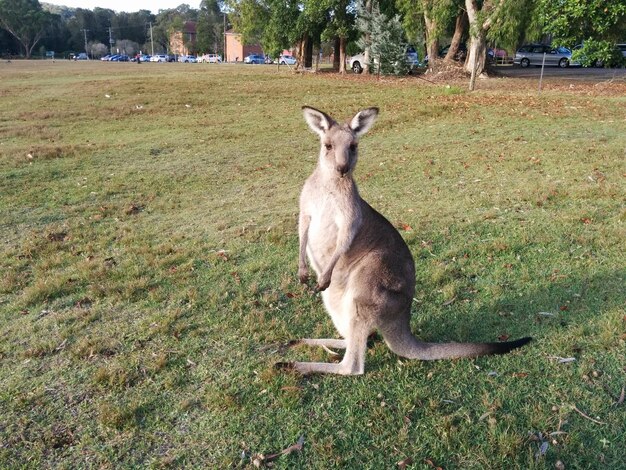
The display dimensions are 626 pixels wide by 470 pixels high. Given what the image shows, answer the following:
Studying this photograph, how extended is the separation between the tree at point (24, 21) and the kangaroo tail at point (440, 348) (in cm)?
9300

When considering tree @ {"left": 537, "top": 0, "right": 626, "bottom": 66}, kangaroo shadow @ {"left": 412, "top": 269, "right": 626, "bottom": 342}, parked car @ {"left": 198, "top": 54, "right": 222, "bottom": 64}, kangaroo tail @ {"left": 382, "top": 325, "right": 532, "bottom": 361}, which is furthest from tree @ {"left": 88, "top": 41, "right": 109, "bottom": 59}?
kangaroo tail @ {"left": 382, "top": 325, "right": 532, "bottom": 361}

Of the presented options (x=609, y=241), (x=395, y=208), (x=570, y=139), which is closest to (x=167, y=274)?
(x=395, y=208)

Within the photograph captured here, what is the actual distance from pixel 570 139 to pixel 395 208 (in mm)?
5462

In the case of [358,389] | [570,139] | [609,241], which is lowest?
[358,389]

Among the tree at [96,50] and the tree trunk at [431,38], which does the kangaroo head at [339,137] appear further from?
the tree at [96,50]

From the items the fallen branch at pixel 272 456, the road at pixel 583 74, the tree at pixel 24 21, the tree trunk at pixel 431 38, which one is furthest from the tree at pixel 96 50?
the fallen branch at pixel 272 456

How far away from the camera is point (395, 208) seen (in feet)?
20.8

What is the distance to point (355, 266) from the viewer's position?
303 centimetres

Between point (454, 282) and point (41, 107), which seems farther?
point (41, 107)

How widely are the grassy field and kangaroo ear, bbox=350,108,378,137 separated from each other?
1384mm

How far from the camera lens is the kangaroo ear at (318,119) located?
3072mm

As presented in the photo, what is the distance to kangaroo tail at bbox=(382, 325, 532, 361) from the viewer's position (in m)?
2.99

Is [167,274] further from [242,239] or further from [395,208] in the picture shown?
[395,208]

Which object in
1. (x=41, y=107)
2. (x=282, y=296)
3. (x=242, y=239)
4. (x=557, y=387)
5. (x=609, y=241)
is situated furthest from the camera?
(x=41, y=107)
